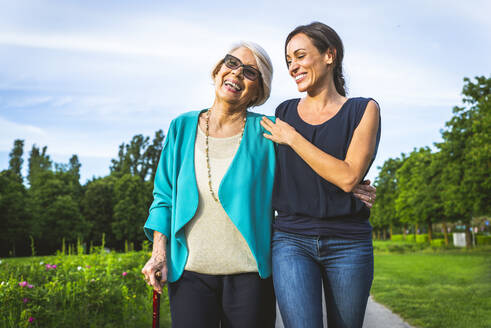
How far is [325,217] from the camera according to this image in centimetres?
240

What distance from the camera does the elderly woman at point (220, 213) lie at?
2535 mm

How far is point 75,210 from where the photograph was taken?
42500mm

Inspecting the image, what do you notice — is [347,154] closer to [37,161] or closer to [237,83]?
[237,83]

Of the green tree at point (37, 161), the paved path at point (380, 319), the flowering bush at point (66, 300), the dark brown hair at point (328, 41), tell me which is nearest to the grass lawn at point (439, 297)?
the paved path at point (380, 319)

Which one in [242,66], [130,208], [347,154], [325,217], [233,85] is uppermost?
[130,208]

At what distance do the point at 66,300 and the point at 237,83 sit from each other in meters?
3.67

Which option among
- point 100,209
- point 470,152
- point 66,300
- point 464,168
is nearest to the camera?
point 66,300

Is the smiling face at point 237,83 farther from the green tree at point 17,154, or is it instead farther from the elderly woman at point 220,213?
the green tree at point 17,154

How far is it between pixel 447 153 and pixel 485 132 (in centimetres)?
501

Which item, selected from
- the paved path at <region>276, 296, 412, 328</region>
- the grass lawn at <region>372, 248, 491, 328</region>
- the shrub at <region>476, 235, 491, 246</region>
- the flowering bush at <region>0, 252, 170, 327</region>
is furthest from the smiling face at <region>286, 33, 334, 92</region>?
the shrub at <region>476, 235, 491, 246</region>

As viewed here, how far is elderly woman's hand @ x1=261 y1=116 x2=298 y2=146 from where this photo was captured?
97.7 inches

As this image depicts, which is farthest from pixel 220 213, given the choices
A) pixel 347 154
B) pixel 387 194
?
pixel 387 194

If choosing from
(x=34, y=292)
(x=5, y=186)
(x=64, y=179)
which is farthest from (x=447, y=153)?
(x=64, y=179)

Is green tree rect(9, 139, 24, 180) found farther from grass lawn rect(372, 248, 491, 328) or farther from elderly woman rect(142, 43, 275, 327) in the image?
elderly woman rect(142, 43, 275, 327)
